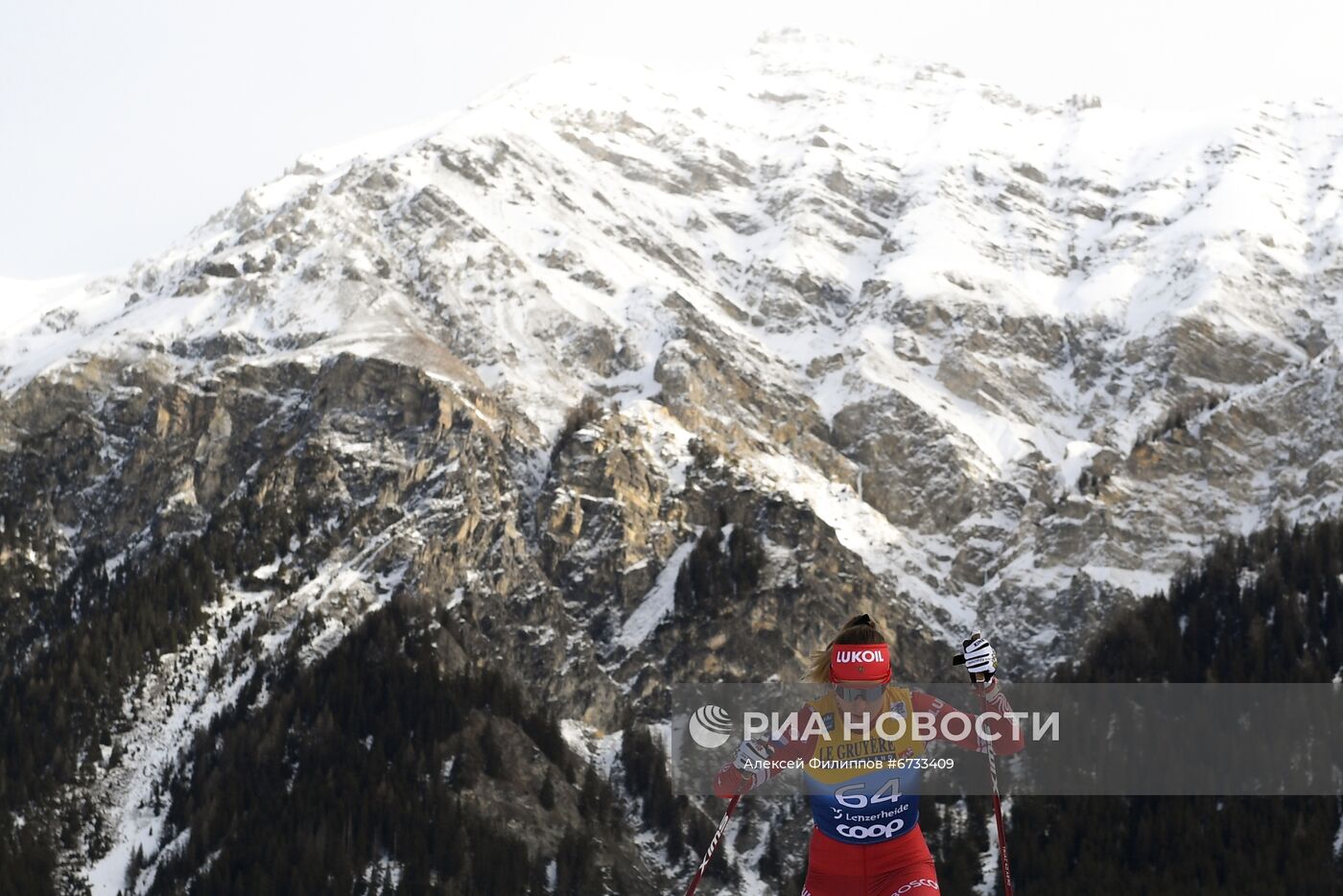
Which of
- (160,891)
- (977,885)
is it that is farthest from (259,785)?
(977,885)

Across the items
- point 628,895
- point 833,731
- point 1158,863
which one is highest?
point 833,731

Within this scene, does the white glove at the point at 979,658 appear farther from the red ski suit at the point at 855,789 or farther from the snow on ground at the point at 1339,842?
the snow on ground at the point at 1339,842

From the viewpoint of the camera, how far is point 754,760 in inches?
855

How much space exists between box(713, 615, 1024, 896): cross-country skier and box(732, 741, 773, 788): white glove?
0.04ft

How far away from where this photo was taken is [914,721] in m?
22.0

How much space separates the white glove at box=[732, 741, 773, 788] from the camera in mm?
21703

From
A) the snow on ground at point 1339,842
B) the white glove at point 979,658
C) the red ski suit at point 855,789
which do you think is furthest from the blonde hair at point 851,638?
the snow on ground at point 1339,842

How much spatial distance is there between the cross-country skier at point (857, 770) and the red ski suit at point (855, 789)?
0.04 ft

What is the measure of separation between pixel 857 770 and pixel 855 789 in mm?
230

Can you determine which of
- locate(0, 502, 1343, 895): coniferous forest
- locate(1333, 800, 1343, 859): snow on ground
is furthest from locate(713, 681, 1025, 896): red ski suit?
locate(1333, 800, 1343, 859): snow on ground

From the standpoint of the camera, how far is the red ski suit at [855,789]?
853 inches

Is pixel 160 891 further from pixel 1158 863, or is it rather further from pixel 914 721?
pixel 914 721

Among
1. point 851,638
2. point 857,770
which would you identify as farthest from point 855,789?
point 851,638

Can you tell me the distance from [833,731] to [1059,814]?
165704 mm
